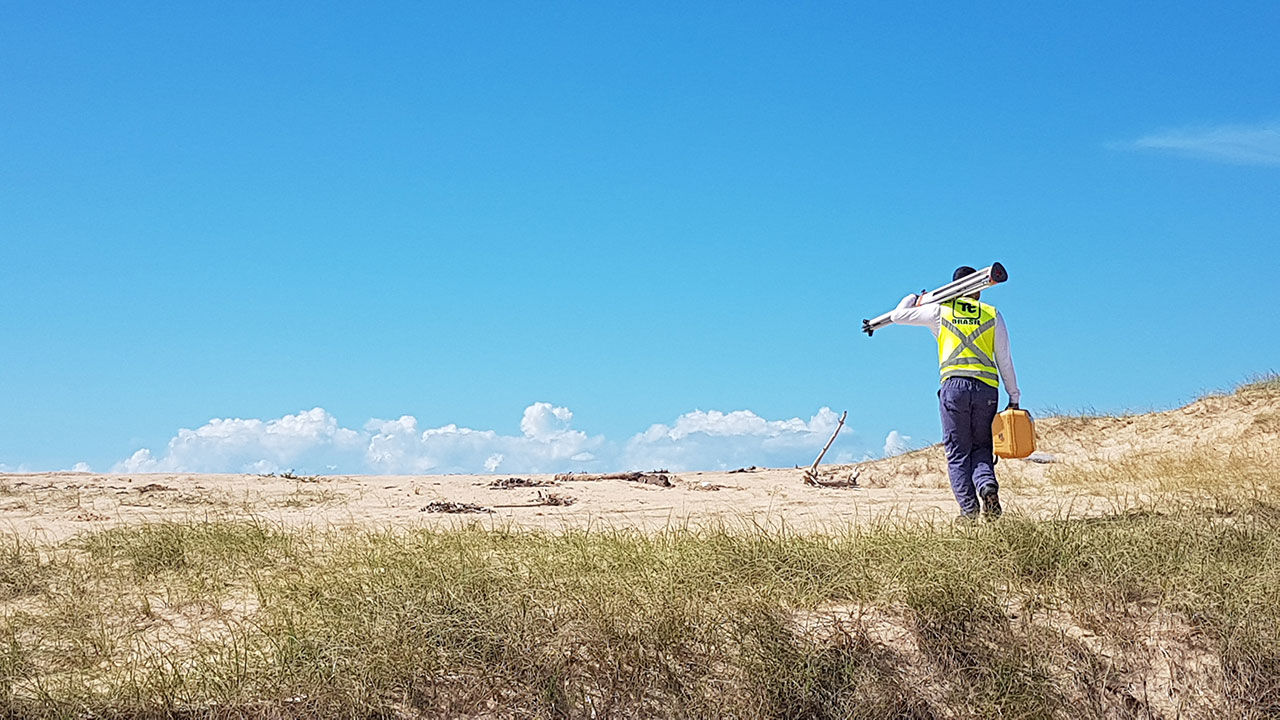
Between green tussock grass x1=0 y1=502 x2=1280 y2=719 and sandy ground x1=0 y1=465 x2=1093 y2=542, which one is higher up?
sandy ground x1=0 y1=465 x2=1093 y2=542

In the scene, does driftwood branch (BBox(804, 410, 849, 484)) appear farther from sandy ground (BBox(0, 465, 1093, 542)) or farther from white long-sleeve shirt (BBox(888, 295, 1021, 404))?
white long-sleeve shirt (BBox(888, 295, 1021, 404))

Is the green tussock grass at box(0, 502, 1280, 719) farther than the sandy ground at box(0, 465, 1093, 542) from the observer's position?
No

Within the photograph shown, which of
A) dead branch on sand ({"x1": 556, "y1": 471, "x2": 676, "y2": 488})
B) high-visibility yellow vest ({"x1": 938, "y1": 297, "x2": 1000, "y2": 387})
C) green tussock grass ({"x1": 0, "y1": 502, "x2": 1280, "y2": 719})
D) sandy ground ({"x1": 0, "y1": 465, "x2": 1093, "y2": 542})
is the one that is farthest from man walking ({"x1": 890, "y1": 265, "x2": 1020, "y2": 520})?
dead branch on sand ({"x1": 556, "y1": 471, "x2": 676, "y2": 488})

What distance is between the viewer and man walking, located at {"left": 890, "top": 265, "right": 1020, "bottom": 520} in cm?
798

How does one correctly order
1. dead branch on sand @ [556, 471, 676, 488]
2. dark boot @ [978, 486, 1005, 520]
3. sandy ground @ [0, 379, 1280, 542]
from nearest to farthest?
dark boot @ [978, 486, 1005, 520]
sandy ground @ [0, 379, 1280, 542]
dead branch on sand @ [556, 471, 676, 488]

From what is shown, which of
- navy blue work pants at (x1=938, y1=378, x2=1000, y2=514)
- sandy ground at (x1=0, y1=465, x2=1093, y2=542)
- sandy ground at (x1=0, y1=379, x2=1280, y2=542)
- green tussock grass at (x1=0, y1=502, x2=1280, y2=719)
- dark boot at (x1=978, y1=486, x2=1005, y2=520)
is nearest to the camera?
green tussock grass at (x1=0, y1=502, x2=1280, y2=719)

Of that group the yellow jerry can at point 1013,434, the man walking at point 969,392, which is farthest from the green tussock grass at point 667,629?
the man walking at point 969,392

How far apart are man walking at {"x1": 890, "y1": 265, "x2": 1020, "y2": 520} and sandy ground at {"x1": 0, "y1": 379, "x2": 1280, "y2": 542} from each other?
0.46 metres

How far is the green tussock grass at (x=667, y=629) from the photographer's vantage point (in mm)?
4871

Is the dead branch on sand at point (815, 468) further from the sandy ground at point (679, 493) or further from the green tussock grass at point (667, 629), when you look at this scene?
the green tussock grass at point (667, 629)

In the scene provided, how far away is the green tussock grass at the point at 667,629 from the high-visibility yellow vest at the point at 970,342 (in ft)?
6.03

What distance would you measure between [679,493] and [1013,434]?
5613 millimetres

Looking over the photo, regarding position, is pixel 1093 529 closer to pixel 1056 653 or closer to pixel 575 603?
pixel 1056 653

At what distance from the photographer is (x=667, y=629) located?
508 centimetres
